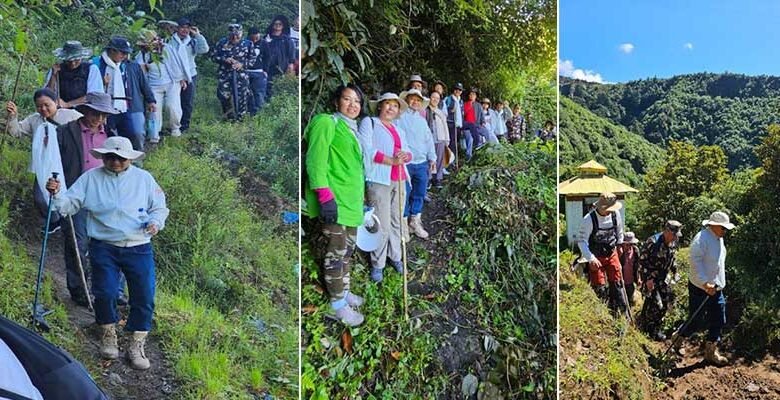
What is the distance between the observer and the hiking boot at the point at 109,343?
3.50 m

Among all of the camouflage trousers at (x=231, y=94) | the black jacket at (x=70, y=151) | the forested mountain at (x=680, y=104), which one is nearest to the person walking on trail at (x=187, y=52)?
the camouflage trousers at (x=231, y=94)

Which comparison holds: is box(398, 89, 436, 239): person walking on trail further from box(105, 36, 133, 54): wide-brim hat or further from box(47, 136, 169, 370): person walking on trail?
box(105, 36, 133, 54): wide-brim hat

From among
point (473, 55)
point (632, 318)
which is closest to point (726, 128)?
point (632, 318)

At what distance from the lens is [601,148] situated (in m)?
4.46

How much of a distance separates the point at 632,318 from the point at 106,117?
11.3 ft

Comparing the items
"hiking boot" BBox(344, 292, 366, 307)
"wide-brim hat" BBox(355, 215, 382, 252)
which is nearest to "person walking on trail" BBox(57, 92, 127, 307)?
"hiking boot" BBox(344, 292, 366, 307)

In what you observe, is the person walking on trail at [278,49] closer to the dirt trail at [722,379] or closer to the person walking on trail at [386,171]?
the person walking on trail at [386,171]

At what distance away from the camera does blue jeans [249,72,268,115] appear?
12.6 feet

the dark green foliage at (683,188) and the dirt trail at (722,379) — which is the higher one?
the dark green foliage at (683,188)

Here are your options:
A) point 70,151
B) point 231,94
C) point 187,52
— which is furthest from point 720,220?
point 70,151

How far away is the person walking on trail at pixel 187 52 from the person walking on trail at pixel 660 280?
3.01m

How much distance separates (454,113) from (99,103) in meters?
2.13

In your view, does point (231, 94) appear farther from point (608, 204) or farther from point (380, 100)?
point (608, 204)

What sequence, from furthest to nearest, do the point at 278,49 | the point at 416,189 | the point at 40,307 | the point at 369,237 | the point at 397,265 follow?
1. the point at 416,189
2. the point at 397,265
3. the point at 369,237
4. the point at 278,49
5. the point at 40,307
